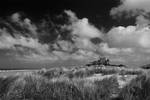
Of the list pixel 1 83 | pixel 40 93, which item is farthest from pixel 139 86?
pixel 1 83

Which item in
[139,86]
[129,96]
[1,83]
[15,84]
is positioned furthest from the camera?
[1,83]

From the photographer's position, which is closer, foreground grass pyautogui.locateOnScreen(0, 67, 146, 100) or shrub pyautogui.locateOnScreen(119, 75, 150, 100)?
shrub pyautogui.locateOnScreen(119, 75, 150, 100)

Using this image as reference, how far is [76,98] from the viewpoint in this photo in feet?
23.3

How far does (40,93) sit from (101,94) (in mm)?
2061

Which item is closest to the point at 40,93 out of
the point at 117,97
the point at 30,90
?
the point at 30,90

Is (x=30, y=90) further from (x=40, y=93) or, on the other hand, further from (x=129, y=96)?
(x=129, y=96)

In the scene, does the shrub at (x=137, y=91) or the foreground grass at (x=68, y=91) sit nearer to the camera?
the shrub at (x=137, y=91)

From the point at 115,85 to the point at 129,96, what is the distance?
2.15 meters

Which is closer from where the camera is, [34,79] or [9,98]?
[9,98]

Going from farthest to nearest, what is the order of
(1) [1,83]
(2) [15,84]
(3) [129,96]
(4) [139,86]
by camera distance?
(1) [1,83], (2) [15,84], (4) [139,86], (3) [129,96]

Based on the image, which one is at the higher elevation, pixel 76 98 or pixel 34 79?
pixel 34 79

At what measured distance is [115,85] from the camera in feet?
29.7

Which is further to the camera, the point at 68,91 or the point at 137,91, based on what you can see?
the point at 68,91

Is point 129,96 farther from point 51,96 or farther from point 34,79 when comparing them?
point 34,79
